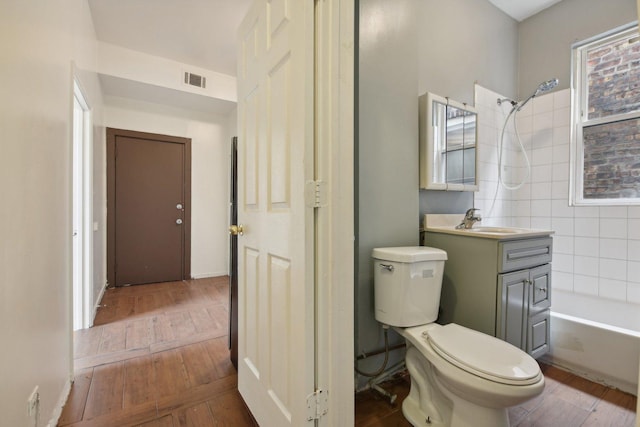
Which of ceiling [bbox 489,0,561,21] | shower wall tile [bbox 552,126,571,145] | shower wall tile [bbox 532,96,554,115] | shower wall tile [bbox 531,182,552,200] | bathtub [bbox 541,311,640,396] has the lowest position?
bathtub [bbox 541,311,640,396]

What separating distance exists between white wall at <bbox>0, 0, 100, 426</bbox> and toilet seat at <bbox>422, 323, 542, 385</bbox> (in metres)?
1.49

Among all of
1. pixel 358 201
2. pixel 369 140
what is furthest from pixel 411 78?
pixel 358 201

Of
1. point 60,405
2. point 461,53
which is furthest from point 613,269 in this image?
point 60,405

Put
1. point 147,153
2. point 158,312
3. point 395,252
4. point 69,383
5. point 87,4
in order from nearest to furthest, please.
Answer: point 395,252, point 69,383, point 87,4, point 158,312, point 147,153

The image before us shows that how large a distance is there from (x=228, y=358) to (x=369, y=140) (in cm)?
165

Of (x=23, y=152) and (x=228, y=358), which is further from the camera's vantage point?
(x=228, y=358)

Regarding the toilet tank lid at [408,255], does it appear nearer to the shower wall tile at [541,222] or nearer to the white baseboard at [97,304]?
the shower wall tile at [541,222]

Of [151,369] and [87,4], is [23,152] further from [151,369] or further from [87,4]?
[87,4]

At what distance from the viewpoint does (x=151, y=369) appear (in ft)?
5.76

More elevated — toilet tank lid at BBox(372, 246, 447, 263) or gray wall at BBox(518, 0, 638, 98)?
gray wall at BBox(518, 0, 638, 98)

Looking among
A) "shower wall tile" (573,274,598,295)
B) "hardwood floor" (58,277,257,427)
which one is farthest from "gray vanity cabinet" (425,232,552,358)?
"hardwood floor" (58,277,257,427)

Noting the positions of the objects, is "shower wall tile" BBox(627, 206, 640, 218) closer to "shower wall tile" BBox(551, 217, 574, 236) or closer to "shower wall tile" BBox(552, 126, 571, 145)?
"shower wall tile" BBox(551, 217, 574, 236)

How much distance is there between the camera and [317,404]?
3.19ft

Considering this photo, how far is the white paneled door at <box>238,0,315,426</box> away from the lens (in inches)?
Answer: 37.4
